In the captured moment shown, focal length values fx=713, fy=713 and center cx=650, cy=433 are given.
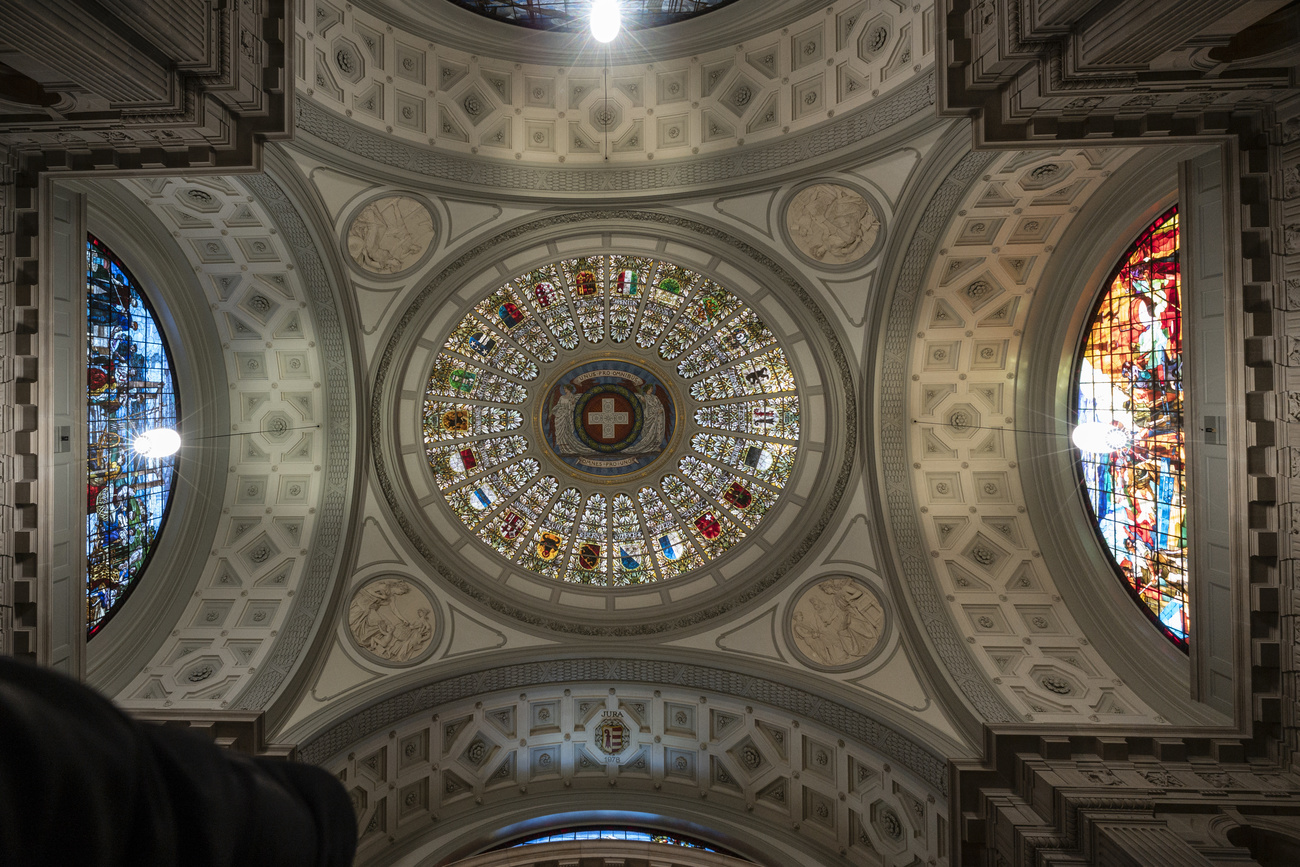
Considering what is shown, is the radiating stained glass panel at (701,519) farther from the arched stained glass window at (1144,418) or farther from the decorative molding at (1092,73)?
the decorative molding at (1092,73)

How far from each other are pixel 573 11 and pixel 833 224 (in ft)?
22.6

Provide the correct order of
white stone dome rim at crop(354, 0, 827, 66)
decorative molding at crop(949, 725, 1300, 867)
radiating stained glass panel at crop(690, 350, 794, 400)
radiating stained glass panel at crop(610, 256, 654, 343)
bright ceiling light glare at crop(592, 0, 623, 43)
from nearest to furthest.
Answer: decorative molding at crop(949, 725, 1300, 867) → bright ceiling light glare at crop(592, 0, 623, 43) → white stone dome rim at crop(354, 0, 827, 66) → radiating stained glass panel at crop(610, 256, 654, 343) → radiating stained glass panel at crop(690, 350, 794, 400)

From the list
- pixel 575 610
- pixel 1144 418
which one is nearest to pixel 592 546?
pixel 575 610

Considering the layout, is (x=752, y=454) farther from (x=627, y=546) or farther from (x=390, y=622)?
(x=390, y=622)

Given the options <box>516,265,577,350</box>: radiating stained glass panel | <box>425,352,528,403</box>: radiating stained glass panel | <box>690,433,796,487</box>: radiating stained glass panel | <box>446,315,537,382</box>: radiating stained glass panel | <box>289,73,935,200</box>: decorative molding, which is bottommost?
<box>690,433,796,487</box>: radiating stained glass panel

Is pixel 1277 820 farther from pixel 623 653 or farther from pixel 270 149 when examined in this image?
pixel 270 149

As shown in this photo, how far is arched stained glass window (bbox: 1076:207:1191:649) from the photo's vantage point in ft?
39.7

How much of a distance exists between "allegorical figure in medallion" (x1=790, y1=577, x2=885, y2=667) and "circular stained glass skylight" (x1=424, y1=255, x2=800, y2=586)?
2255 millimetres

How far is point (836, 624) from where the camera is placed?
15.1 m

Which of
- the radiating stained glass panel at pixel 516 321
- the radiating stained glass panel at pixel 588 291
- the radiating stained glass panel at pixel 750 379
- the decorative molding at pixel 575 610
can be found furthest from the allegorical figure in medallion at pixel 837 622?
the radiating stained glass panel at pixel 516 321

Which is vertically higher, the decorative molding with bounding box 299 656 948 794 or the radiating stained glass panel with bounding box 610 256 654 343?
the radiating stained glass panel with bounding box 610 256 654 343

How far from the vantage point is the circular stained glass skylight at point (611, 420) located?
16375 millimetres

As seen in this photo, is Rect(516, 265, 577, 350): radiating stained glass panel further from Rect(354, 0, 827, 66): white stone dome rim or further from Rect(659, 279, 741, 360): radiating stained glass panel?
Rect(354, 0, 827, 66): white stone dome rim

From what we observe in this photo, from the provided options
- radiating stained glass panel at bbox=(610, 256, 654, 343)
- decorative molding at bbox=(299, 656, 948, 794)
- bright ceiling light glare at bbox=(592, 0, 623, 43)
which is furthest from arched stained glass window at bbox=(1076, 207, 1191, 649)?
bright ceiling light glare at bbox=(592, 0, 623, 43)
